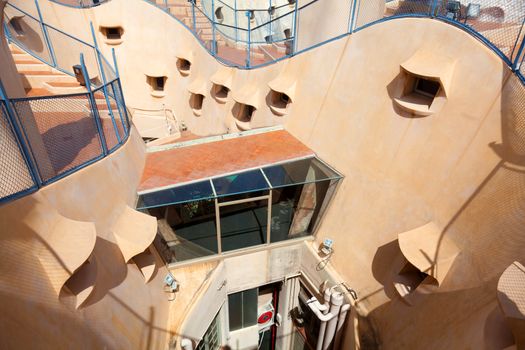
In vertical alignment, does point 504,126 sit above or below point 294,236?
above

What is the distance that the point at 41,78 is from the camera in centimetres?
1334

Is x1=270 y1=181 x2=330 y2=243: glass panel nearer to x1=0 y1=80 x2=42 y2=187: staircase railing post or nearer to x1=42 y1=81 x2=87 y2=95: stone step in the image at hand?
x1=0 y1=80 x2=42 y2=187: staircase railing post

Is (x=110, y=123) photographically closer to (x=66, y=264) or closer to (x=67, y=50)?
(x=66, y=264)

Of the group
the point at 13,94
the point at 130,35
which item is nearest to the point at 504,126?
the point at 13,94

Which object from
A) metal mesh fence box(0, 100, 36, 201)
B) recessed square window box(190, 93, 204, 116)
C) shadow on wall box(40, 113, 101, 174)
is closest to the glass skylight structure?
shadow on wall box(40, 113, 101, 174)

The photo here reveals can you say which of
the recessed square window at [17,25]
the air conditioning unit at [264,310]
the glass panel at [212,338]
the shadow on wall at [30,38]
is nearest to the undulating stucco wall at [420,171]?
the glass panel at [212,338]

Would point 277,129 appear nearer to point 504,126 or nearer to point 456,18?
point 456,18

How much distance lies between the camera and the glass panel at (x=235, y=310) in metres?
12.4

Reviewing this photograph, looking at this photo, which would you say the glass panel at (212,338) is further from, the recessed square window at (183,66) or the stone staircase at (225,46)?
the recessed square window at (183,66)

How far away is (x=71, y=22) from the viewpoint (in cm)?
1850

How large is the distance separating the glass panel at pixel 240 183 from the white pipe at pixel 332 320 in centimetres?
389

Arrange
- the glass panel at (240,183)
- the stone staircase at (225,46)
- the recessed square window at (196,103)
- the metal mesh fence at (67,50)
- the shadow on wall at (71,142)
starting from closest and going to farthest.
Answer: the shadow on wall at (71,142) < the glass panel at (240,183) < the stone staircase at (225,46) < the metal mesh fence at (67,50) < the recessed square window at (196,103)

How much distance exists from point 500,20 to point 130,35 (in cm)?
1898

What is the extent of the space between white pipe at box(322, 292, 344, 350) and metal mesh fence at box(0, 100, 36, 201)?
8068 millimetres
